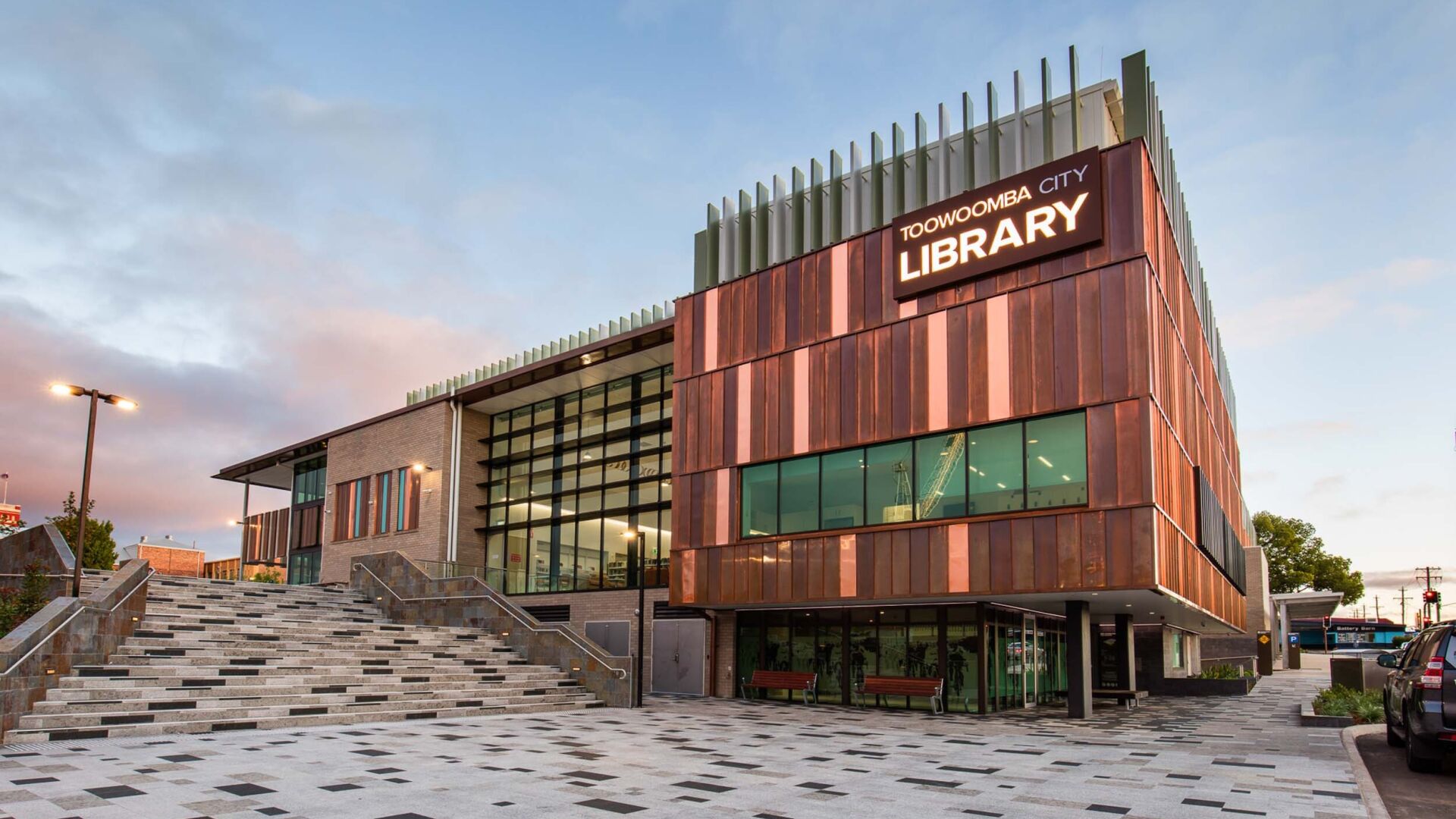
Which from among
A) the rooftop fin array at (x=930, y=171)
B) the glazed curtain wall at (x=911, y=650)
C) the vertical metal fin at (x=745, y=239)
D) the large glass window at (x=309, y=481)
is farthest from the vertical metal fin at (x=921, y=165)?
the large glass window at (x=309, y=481)

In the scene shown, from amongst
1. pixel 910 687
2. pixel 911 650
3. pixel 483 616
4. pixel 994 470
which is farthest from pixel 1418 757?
pixel 483 616

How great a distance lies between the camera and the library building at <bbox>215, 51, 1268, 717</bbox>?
2009cm

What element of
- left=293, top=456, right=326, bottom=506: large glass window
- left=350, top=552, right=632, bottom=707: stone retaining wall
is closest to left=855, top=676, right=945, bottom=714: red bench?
left=350, top=552, right=632, bottom=707: stone retaining wall

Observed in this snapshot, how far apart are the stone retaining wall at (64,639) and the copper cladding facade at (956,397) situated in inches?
510

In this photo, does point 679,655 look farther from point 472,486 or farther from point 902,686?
point 472,486

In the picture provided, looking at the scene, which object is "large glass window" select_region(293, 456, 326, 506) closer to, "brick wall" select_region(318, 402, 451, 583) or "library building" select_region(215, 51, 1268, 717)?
"brick wall" select_region(318, 402, 451, 583)

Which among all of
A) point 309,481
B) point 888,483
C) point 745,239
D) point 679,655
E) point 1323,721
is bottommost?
point 1323,721

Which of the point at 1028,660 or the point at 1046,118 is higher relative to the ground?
the point at 1046,118

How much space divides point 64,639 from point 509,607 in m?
11.9

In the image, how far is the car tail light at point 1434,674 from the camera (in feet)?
36.8

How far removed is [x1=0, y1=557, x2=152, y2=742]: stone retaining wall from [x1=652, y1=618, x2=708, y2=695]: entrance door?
1410cm

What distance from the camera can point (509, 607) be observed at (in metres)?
Answer: 27.0

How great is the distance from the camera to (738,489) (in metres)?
26.2

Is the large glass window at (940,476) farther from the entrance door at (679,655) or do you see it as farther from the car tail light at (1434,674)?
the car tail light at (1434,674)
